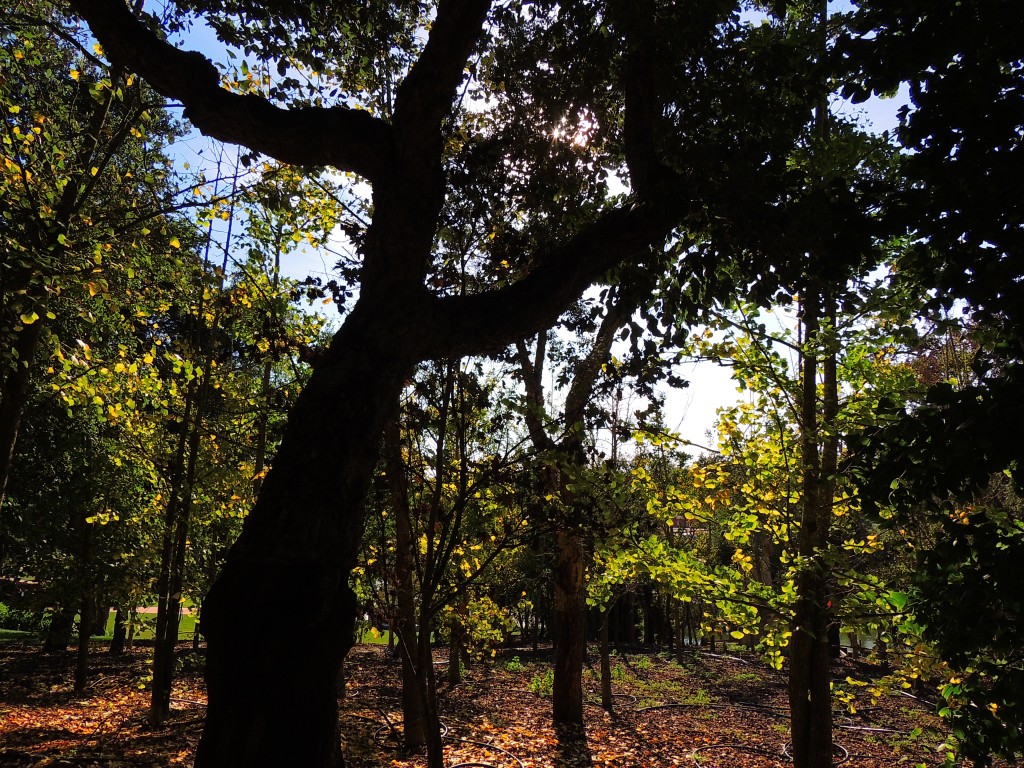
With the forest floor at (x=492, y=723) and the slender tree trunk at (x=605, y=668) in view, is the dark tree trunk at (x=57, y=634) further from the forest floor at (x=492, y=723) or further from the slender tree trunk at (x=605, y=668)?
the slender tree trunk at (x=605, y=668)

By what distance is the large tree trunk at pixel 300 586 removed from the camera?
2.21m

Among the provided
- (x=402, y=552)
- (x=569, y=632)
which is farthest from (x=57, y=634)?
(x=402, y=552)

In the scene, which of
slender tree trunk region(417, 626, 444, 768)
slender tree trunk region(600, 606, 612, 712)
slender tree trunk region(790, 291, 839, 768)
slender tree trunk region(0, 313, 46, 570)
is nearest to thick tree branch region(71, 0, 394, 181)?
slender tree trunk region(417, 626, 444, 768)

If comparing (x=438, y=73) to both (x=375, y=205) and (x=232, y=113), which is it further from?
(x=232, y=113)

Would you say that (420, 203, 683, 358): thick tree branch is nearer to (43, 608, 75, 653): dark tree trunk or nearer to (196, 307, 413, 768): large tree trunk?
(196, 307, 413, 768): large tree trunk

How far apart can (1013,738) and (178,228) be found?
788 centimetres

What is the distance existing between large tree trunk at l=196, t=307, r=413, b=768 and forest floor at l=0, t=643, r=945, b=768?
8.59ft

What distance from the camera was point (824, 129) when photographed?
5945mm

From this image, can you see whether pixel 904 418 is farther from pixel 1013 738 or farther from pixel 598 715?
pixel 598 715

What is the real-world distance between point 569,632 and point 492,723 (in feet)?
5.99

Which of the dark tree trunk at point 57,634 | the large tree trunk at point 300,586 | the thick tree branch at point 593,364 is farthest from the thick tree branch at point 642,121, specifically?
the dark tree trunk at point 57,634

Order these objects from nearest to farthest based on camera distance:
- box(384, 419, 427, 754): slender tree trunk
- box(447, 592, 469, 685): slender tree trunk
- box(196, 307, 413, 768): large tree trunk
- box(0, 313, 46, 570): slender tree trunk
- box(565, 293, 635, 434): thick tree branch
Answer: box(196, 307, 413, 768): large tree trunk
box(565, 293, 635, 434): thick tree branch
box(384, 419, 427, 754): slender tree trunk
box(0, 313, 46, 570): slender tree trunk
box(447, 592, 469, 685): slender tree trunk

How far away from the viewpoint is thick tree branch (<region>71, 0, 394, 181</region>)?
10.1 feet

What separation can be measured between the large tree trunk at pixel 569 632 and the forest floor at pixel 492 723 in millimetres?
463
